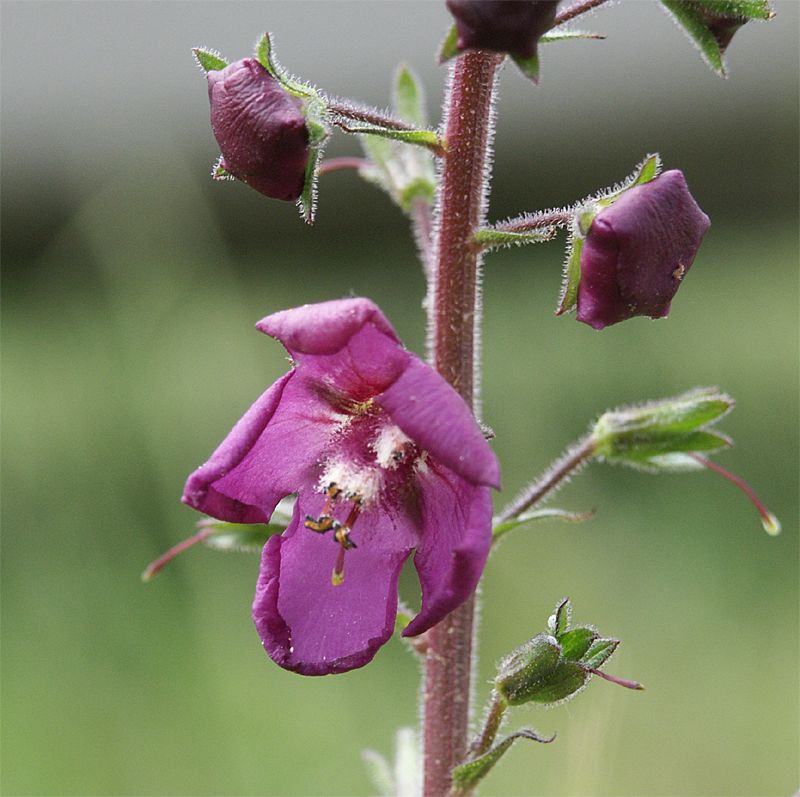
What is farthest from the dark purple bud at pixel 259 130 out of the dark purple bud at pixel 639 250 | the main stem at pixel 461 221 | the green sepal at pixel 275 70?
the dark purple bud at pixel 639 250

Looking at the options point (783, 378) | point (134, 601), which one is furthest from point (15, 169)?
point (783, 378)

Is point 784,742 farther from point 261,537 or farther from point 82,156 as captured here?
point 82,156

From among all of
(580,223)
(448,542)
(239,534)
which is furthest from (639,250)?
(239,534)

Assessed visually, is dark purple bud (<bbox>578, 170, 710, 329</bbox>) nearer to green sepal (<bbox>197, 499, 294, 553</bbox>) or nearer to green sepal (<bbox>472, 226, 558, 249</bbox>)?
green sepal (<bbox>472, 226, 558, 249</bbox>)

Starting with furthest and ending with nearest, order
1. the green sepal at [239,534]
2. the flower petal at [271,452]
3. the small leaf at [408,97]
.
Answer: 1. the small leaf at [408,97]
2. the green sepal at [239,534]
3. the flower petal at [271,452]

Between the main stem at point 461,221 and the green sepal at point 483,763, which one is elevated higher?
the main stem at point 461,221

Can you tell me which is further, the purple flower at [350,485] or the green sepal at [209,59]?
the green sepal at [209,59]

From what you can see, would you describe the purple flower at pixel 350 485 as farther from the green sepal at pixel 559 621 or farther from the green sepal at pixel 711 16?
the green sepal at pixel 711 16
